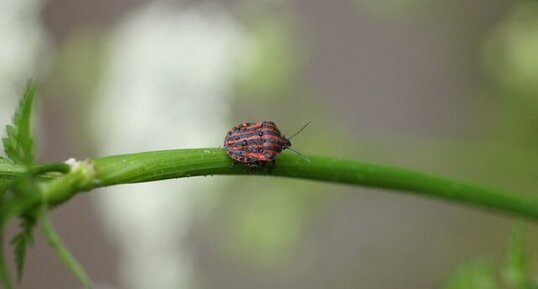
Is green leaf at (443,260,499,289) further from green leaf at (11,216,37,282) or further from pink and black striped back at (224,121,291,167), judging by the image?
green leaf at (11,216,37,282)

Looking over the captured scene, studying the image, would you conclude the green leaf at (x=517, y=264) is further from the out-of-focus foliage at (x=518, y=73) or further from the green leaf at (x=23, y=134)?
the out-of-focus foliage at (x=518, y=73)

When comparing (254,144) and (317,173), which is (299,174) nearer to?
(317,173)

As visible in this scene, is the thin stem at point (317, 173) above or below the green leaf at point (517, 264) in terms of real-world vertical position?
above

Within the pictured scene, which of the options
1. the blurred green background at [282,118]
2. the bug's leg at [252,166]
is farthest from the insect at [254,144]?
the blurred green background at [282,118]

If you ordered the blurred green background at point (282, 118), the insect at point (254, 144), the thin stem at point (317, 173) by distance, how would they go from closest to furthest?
the thin stem at point (317, 173), the insect at point (254, 144), the blurred green background at point (282, 118)

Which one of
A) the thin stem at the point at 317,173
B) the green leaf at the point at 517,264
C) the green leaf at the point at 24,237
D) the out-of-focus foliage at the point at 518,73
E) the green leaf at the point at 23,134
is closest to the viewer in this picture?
the green leaf at the point at 24,237

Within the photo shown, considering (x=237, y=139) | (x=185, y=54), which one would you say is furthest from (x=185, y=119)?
(x=237, y=139)
